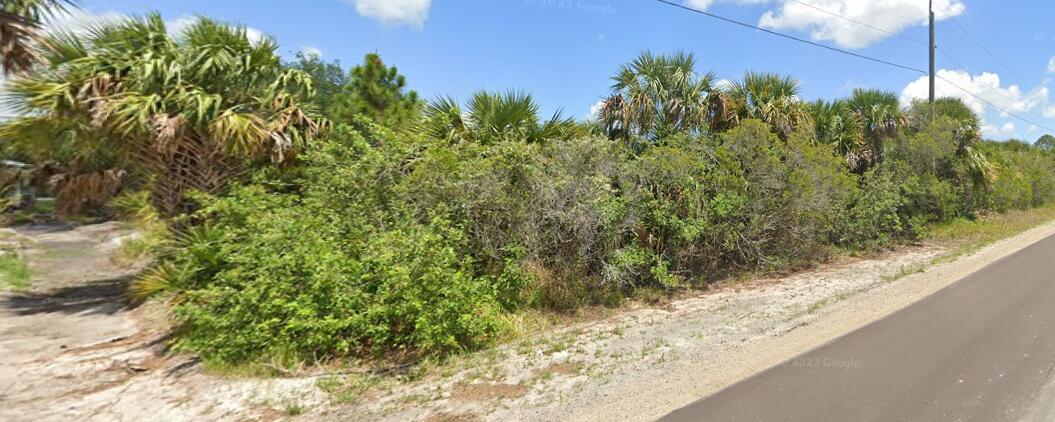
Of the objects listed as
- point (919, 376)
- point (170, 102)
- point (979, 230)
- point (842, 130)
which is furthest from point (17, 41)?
point (979, 230)

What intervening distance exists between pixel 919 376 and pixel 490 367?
3.87 meters

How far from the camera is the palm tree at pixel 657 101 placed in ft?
37.3

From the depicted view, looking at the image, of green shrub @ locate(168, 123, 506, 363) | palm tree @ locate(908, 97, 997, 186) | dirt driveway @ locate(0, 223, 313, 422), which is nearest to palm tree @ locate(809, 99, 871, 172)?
palm tree @ locate(908, 97, 997, 186)

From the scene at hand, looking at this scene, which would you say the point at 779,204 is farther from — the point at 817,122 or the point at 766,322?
the point at 817,122

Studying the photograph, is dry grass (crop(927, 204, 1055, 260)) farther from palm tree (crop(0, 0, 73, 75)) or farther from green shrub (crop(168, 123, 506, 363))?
palm tree (crop(0, 0, 73, 75))

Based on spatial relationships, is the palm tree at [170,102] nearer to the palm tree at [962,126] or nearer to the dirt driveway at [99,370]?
the dirt driveway at [99,370]

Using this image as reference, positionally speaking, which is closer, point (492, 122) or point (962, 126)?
point (492, 122)

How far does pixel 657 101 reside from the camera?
37.8 feet

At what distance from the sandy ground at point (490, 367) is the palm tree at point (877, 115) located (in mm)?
8054

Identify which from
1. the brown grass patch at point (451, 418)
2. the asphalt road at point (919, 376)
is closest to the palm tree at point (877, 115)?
the asphalt road at point (919, 376)

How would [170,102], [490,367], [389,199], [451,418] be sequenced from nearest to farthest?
[451,418] < [490,367] < [389,199] < [170,102]

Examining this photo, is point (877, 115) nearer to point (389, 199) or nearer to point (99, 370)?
point (389, 199)

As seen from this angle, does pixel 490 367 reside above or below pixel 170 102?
below

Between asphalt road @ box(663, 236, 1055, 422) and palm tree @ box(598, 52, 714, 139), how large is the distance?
20.7 ft
